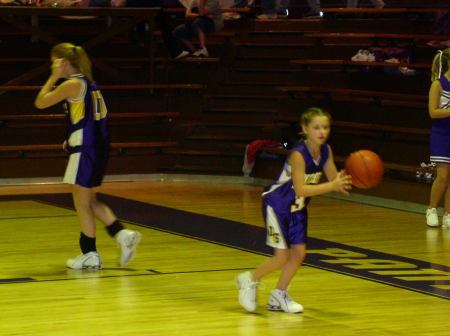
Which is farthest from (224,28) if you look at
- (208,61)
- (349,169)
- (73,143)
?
(349,169)

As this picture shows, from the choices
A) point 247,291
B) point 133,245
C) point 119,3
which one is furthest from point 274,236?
point 119,3

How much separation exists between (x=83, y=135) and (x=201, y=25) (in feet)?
22.4

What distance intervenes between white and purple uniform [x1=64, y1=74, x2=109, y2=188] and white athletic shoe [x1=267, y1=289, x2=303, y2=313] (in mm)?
1770

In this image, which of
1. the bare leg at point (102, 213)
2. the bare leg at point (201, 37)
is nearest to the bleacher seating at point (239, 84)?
the bare leg at point (201, 37)

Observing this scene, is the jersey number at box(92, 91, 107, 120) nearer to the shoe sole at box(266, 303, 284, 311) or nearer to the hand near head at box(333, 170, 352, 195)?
the shoe sole at box(266, 303, 284, 311)

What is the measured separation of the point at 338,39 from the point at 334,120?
5.08 feet

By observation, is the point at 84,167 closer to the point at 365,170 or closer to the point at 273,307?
the point at 273,307

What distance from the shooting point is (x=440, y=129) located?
959cm

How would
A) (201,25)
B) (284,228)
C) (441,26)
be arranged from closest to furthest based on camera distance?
(284,228) < (441,26) < (201,25)

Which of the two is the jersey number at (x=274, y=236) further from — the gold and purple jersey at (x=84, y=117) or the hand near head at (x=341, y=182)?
the gold and purple jersey at (x=84, y=117)

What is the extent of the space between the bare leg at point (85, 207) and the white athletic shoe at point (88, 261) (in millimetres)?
137

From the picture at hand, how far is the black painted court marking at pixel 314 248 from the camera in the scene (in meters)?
7.34

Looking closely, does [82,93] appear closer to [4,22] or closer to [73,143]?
[73,143]

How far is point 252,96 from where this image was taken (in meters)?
14.0
